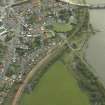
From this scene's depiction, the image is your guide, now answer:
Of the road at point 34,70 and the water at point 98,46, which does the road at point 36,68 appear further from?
the water at point 98,46

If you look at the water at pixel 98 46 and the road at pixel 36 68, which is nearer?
the road at pixel 36 68

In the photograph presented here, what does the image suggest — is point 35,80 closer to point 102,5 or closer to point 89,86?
point 89,86

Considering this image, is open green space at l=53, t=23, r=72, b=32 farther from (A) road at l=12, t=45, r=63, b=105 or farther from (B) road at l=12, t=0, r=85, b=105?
(A) road at l=12, t=45, r=63, b=105

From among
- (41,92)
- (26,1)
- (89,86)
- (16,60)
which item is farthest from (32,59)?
(26,1)

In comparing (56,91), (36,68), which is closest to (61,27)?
(36,68)

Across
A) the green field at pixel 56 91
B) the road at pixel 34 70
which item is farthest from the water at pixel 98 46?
the road at pixel 34 70
